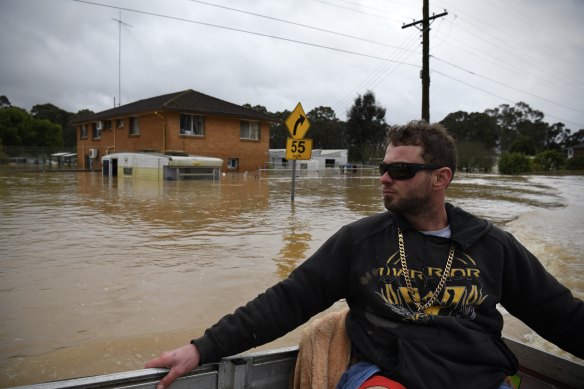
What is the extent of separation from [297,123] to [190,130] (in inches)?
733

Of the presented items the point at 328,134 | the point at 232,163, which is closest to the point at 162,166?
the point at 232,163

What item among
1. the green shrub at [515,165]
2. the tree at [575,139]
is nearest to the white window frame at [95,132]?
the green shrub at [515,165]

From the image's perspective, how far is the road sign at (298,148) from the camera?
11.0 meters

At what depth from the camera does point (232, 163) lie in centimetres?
3077

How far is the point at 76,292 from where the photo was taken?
14.1ft

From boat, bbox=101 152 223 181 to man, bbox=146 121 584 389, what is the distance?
20411 millimetres

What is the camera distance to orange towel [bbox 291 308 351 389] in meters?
1.93

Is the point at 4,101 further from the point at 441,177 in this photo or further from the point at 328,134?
the point at 441,177

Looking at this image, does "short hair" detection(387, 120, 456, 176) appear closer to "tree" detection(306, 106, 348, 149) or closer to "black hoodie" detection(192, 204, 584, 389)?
"black hoodie" detection(192, 204, 584, 389)

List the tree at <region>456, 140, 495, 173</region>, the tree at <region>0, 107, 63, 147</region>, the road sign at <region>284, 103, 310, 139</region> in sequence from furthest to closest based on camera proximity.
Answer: the tree at <region>0, 107, 63, 147</region> < the tree at <region>456, 140, 495, 173</region> < the road sign at <region>284, 103, 310, 139</region>

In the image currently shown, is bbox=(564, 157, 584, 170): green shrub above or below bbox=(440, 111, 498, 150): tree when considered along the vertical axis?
below

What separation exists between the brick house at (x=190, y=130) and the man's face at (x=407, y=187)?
80.2ft

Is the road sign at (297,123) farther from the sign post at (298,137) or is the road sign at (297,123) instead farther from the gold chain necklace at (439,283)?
the gold chain necklace at (439,283)

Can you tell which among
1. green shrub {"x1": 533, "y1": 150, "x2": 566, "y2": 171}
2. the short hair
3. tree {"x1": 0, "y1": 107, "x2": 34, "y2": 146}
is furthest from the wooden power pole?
tree {"x1": 0, "y1": 107, "x2": 34, "y2": 146}
